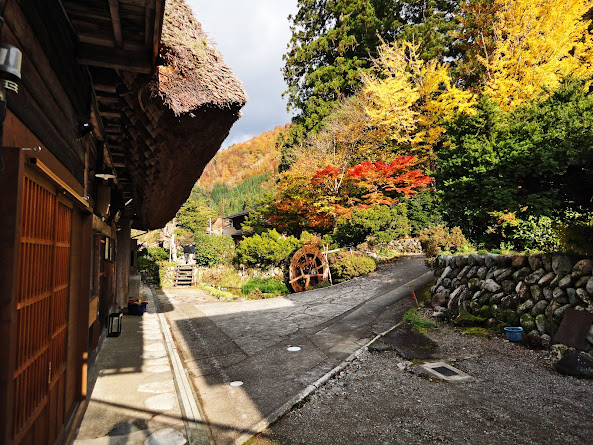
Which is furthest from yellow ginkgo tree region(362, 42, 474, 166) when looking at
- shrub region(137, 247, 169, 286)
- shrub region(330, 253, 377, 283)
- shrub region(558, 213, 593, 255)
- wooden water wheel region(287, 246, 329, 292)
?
shrub region(137, 247, 169, 286)

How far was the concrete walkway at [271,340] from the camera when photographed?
3809mm

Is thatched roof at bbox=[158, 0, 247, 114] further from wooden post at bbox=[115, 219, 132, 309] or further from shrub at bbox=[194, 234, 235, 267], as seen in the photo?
shrub at bbox=[194, 234, 235, 267]

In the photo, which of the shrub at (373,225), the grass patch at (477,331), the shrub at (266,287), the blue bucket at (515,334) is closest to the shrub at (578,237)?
the blue bucket at (515,334)

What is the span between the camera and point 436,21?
826 inches

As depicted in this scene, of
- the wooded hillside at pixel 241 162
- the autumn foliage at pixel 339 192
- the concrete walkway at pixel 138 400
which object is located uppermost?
the wooded hillside at pixel 241 162

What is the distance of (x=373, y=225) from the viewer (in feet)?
49.2

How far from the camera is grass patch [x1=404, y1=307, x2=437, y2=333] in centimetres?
709

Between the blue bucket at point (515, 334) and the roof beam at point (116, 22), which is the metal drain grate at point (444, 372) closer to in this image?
the blue bucket at point (515, 334)

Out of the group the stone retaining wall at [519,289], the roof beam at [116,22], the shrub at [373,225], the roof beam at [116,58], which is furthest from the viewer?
the shrub at [373,225]

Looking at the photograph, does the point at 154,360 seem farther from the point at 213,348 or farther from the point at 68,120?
the point at 68,120

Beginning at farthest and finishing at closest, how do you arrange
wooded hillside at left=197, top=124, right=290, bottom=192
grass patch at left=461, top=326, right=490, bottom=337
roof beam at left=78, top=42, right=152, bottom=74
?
wooded hillside at left=197, top=124, right=290, bottom=192
grass patch at left=461, top=326, right=490, bottom=337
roof beam at left=78, top=42, right=152, bottom=74

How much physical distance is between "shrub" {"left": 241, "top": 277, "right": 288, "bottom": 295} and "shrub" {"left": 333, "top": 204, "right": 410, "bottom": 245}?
3775mm

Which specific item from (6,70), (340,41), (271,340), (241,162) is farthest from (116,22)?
(241,162)

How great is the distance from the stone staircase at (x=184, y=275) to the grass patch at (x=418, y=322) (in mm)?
13551
